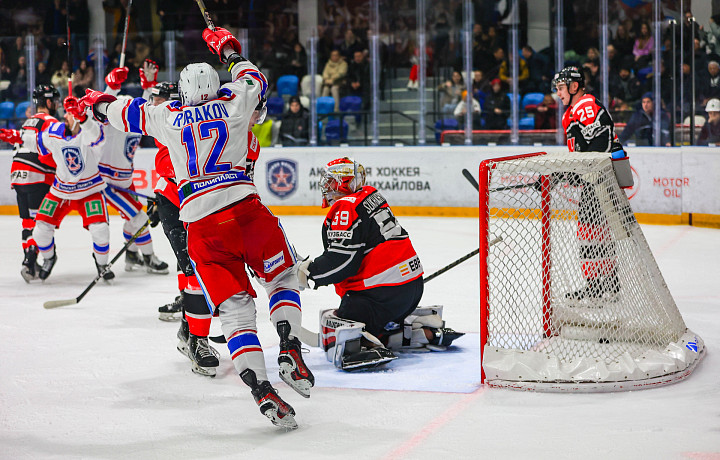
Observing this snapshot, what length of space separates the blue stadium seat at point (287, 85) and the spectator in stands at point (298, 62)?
6 cm

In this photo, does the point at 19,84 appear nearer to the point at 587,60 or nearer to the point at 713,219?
the point at 587,60

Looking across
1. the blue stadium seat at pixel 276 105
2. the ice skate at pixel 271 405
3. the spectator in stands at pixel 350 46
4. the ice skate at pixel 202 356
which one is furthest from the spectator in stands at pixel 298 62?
the ice skate at pixel 271 405

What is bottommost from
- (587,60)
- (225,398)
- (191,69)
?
(225,398)

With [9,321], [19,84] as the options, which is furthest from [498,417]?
[19,84]

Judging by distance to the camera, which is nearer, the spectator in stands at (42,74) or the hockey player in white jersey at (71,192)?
the hockey player in white jersey at (71,192)

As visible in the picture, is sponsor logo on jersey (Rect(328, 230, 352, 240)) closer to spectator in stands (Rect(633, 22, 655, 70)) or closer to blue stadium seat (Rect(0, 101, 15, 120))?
spectator in stands (Rect(633, 22, 655, 70))

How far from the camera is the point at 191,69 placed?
310 centimetres

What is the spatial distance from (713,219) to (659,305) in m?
4.76

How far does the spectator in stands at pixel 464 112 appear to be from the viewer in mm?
9227

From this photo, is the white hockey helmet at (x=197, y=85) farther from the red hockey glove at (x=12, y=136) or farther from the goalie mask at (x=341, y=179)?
the red hockey glove at (x=12, y=136)

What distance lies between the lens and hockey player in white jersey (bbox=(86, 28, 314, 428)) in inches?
118

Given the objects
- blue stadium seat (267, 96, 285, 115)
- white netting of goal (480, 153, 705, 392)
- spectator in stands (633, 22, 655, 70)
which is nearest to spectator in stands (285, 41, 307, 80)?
blue stadium seat (267, 96, 285, 115)

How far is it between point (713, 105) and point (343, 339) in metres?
5.71

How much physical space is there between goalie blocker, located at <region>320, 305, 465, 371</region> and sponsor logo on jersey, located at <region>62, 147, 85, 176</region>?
2.90 metres
